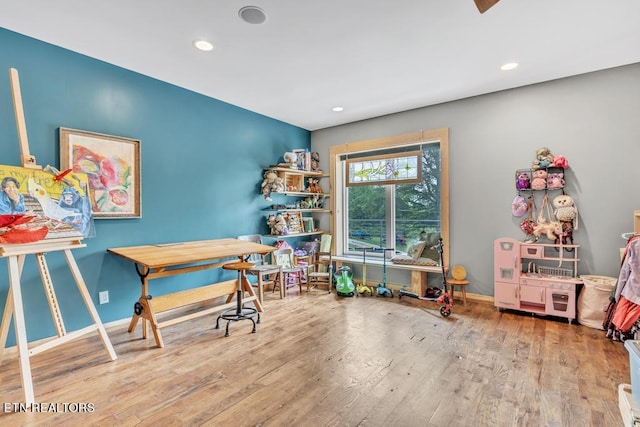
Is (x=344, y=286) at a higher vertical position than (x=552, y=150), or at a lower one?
lower

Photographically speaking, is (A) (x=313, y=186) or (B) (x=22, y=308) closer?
(B) (x=22, y=308)

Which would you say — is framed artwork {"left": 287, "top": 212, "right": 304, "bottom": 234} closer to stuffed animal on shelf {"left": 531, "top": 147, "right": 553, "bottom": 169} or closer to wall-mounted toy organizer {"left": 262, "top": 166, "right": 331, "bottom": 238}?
wall-mounted toy organizer {"left": 262, "top": 166, "right": 331, "bottom": 238}

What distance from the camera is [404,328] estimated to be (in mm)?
3051

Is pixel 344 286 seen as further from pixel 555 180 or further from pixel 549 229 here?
pixel 555 180

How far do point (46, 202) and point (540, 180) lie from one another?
15.6 ft

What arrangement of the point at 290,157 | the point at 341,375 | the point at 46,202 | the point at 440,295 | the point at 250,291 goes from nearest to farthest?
the point at 341,375 → the point at 46,202 → the point at 250,291 → the point at 440,295 → the point at 290,157

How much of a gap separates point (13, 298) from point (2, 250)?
32 cm

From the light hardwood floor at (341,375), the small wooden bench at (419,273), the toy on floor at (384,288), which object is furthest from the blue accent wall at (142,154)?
the small wooden bench at (419,273)

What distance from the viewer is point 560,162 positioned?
Result: 330cm

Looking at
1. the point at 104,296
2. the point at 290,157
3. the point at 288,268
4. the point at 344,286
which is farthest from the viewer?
the point at 290,157

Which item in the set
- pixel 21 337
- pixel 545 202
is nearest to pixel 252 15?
pixel 21 337

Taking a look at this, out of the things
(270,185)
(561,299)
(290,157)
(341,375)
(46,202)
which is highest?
(290,157)

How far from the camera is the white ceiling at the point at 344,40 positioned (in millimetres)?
2172

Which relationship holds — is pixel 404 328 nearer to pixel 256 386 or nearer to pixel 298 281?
pixel 256 386
